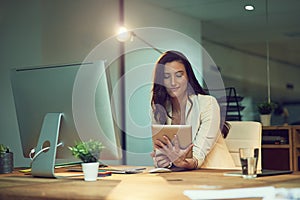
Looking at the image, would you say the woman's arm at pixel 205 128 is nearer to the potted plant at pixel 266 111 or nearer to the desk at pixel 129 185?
the desk at pixel 129 185

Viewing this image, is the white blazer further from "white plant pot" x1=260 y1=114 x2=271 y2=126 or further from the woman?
"white plant pot" x1=260 y1=114 x2=271 y2=126

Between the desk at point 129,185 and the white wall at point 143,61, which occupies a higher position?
the white wall at point 143,61

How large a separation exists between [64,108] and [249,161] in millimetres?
761

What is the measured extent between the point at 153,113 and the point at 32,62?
1414mm

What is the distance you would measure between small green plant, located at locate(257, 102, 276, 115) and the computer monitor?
2923mm

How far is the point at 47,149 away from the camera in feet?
6.58

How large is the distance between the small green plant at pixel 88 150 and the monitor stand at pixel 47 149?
0.38 feet

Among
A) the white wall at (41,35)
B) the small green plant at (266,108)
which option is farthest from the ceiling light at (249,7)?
the white wall at (41,35)

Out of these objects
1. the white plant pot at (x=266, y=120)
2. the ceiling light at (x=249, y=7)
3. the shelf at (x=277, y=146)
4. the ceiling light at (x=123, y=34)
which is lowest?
the shelf at (x=277, y=146)

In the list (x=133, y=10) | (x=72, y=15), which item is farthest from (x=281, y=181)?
(x=133, y=10)

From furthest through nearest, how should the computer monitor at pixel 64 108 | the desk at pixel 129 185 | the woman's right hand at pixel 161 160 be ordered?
the woman's right hand at pixel 161 160 < the computer monitor at pixel 64 108 < the desk at pixel 129 185

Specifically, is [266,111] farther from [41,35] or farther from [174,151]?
[174,151]

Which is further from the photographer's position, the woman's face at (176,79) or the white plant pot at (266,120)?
the white plant pot at (266,120)

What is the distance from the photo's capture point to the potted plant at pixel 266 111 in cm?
468
